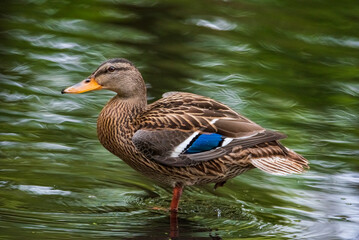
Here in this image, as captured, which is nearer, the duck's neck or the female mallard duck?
the female mallard duck

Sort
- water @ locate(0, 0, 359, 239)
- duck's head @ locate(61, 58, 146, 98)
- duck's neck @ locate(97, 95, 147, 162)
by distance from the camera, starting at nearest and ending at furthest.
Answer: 1. water @ locate(0, 0, 359, 239)
2. duck's neck @ locate(97, 95, 147, 162)
3. duck's head @ locate(61, 58, 146, 98)

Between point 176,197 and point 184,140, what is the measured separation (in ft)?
1.72

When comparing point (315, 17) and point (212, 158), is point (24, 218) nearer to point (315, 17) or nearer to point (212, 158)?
point (212, 158)

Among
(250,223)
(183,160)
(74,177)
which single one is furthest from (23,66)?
(250,223)

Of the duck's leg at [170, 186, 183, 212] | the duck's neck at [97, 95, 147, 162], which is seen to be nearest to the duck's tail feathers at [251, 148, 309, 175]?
the duck's leg at [170, 186, 183, 212]

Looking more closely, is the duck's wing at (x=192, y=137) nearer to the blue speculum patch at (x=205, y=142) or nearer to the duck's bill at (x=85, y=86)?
the blue speculum patch at (x=205, y=142)

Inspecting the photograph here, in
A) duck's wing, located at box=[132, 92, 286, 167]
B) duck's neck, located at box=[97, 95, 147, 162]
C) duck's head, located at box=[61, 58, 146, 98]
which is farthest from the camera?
duck's head, located at box=[61, 58, 146, 98]

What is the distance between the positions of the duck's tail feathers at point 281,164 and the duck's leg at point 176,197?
73cm

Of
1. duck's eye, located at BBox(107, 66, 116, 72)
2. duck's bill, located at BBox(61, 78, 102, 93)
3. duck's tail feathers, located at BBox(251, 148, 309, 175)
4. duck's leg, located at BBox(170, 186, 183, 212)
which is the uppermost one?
duck's eye, located at BBox(107, 66, 116, 72)

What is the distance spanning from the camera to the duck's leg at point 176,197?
757 cm

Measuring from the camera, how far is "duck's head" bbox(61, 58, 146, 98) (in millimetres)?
7926

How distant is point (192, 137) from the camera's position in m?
7.69

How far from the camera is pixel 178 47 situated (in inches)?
460

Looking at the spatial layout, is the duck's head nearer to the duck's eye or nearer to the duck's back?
the duck's eye
